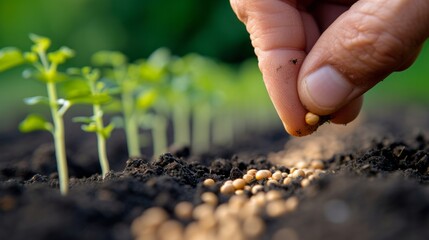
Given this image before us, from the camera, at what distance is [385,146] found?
2533 millimetres

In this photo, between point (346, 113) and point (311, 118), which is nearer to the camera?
point (311, 118)

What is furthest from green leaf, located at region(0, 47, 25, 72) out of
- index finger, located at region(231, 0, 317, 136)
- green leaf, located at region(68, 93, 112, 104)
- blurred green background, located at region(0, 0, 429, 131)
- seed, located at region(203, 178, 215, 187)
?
blurred green background, located at region(0, 0, 429, 131)

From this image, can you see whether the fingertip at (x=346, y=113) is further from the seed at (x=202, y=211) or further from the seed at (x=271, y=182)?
the seed at (x=202, y=211)

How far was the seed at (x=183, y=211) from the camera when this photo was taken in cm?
157

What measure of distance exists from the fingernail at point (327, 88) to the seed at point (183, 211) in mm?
886

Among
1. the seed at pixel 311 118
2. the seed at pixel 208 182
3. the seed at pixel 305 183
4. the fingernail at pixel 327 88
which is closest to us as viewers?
the seed at pixel 305 183

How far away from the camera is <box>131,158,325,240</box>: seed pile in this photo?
1406 millimetres

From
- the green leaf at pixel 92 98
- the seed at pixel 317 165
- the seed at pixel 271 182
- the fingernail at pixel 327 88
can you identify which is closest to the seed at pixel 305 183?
the seed at pixel 271 182

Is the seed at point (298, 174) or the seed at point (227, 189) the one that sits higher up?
the seed at point (227, 189)

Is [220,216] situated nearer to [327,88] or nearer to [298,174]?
[298,174]

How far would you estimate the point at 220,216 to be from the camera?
1.49 meters

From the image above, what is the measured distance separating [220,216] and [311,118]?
997mm

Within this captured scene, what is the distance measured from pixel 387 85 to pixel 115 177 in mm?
7851

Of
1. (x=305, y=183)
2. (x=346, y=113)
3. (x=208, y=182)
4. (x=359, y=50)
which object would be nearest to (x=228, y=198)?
(x=208, y=182)
